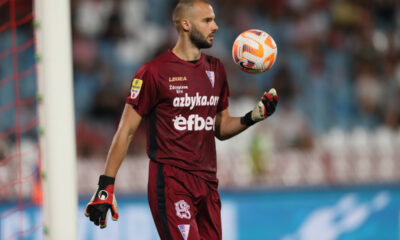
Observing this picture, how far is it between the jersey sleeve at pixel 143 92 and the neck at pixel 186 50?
256mm

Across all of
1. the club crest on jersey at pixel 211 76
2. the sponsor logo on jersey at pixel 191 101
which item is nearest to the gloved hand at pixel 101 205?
the sponsor logo on jersey at pixel 191 101

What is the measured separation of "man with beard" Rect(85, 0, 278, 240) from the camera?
4121 mm

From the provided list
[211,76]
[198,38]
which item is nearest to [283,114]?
[211,76]

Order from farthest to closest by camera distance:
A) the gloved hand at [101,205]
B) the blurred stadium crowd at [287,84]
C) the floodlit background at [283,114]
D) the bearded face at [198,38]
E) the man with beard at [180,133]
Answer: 1. the blurred stadium crowd at [287,84]
2. the floodlit background at [283,114]
3. the bearded face at [198,38]
4. the man with beard at [180,133]
5. the gloved hand at [101,205]

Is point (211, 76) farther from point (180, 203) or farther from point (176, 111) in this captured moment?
point (180, 203)

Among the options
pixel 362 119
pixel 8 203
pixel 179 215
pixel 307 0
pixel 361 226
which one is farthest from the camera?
pixel 307 0

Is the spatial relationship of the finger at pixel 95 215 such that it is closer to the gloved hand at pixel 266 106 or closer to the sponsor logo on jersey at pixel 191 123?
the sponsor logo on jersey at pixel 191 123

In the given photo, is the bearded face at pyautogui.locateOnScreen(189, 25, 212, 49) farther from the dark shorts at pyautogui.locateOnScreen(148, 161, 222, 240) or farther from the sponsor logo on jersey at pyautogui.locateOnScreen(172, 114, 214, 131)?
the dark shorts at pyautogui.locateOnScreen(148, 161, 222, 240)

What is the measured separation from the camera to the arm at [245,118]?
430cm

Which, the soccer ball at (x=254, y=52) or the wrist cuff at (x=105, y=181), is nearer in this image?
the wrist cuff at (x=105, y=181)

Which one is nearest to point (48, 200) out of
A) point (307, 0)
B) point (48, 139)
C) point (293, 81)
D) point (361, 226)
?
point (48, 139)

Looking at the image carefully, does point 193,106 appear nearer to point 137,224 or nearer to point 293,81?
point 137,224

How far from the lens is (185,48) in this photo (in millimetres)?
4332

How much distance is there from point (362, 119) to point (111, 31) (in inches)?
136
